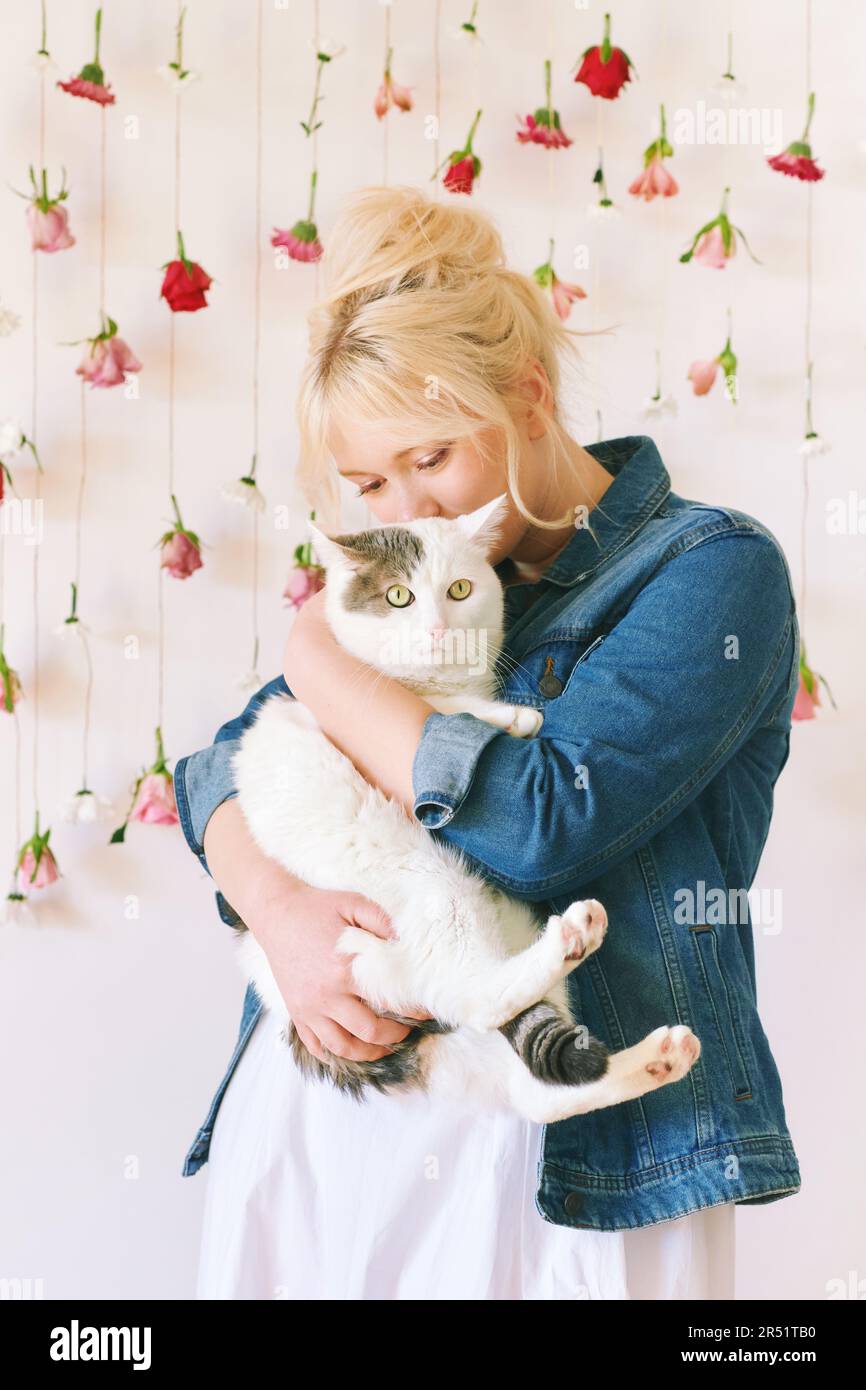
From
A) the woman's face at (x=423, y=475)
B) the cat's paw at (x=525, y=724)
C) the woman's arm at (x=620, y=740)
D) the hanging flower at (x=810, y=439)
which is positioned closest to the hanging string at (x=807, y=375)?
the hanging flower at (x=810, y=439)

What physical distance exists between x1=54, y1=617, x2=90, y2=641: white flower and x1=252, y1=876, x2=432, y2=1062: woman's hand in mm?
1074

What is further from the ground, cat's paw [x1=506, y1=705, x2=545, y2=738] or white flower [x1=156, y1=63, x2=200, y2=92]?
white flower [x1=156, y1=63, x2=200, y2=92]

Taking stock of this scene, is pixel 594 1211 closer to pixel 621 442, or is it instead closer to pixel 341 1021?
pixel 341 1021

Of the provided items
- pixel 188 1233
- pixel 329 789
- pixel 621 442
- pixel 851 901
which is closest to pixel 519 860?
pixel 329 789

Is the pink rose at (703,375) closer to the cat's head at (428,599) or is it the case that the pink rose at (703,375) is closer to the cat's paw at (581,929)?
the cat's head at (428,599)

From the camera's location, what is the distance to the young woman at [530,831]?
1.18 m

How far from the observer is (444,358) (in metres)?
1.38

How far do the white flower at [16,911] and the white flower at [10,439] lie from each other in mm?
884

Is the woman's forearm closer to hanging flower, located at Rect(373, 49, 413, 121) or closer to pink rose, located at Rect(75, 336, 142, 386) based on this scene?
pink rose, located at Rect(75, 336, 142, 386)

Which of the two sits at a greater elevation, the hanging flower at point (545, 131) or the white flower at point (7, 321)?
the hanging flower at point (545, 131)

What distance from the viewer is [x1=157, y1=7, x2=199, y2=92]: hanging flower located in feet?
6.85

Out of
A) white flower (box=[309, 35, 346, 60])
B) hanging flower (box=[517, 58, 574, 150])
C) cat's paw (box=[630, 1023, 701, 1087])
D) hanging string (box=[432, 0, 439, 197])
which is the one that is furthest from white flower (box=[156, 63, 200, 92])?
cat's paw (box=[630, 1023, 701, 1087])
